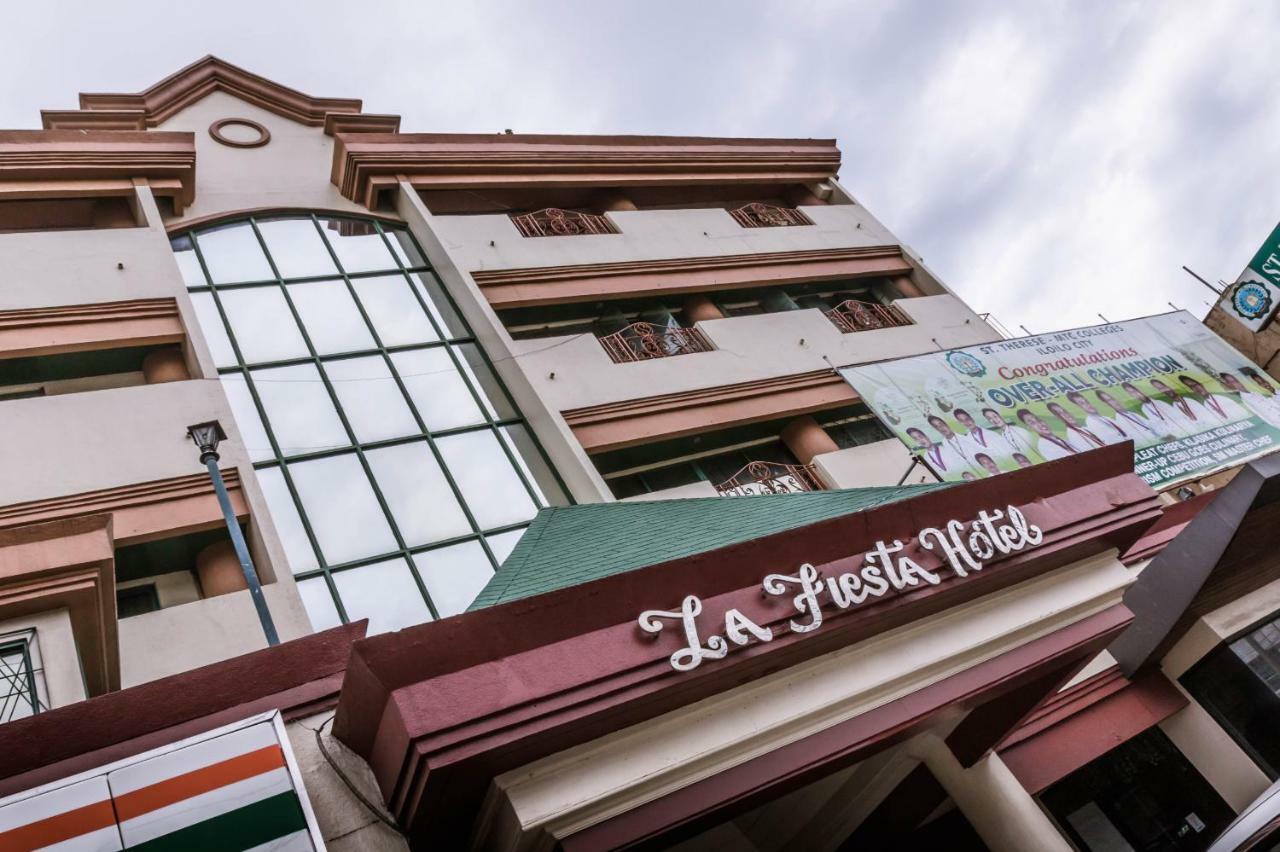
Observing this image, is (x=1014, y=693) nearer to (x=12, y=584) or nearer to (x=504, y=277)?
(x=12, y=584)

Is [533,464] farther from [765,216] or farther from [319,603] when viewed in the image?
[765,216]

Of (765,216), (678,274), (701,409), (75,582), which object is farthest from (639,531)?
(765,216)

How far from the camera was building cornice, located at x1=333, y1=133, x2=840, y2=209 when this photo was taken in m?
18.1

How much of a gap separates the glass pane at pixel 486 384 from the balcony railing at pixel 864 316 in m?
7.74

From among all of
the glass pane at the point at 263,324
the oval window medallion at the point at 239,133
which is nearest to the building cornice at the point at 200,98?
the oval window medallion at the point at 239,133

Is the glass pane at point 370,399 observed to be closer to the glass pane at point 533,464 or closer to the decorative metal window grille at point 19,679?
the glass pane at point 533,464

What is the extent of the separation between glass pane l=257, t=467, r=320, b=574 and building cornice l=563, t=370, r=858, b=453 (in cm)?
438

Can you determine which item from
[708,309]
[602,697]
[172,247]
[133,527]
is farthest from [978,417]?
[172,247]

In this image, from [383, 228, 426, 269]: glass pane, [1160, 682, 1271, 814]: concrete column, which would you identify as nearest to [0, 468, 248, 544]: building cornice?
[383, 228, 426, 269]: glass pane

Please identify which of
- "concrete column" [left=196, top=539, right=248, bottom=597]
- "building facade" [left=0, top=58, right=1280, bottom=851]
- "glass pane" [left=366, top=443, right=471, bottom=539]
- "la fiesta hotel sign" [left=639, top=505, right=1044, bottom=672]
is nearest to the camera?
"building facade" [left=0, top=58, right=1280, bottom=851]

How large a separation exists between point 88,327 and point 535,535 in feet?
28.1

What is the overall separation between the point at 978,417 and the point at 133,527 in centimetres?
1232

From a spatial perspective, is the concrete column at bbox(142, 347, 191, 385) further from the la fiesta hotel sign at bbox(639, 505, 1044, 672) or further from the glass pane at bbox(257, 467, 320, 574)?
the la fiesta hotel sign at bbox(639, 505, 1044, 672)

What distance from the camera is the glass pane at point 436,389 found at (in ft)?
47.9
